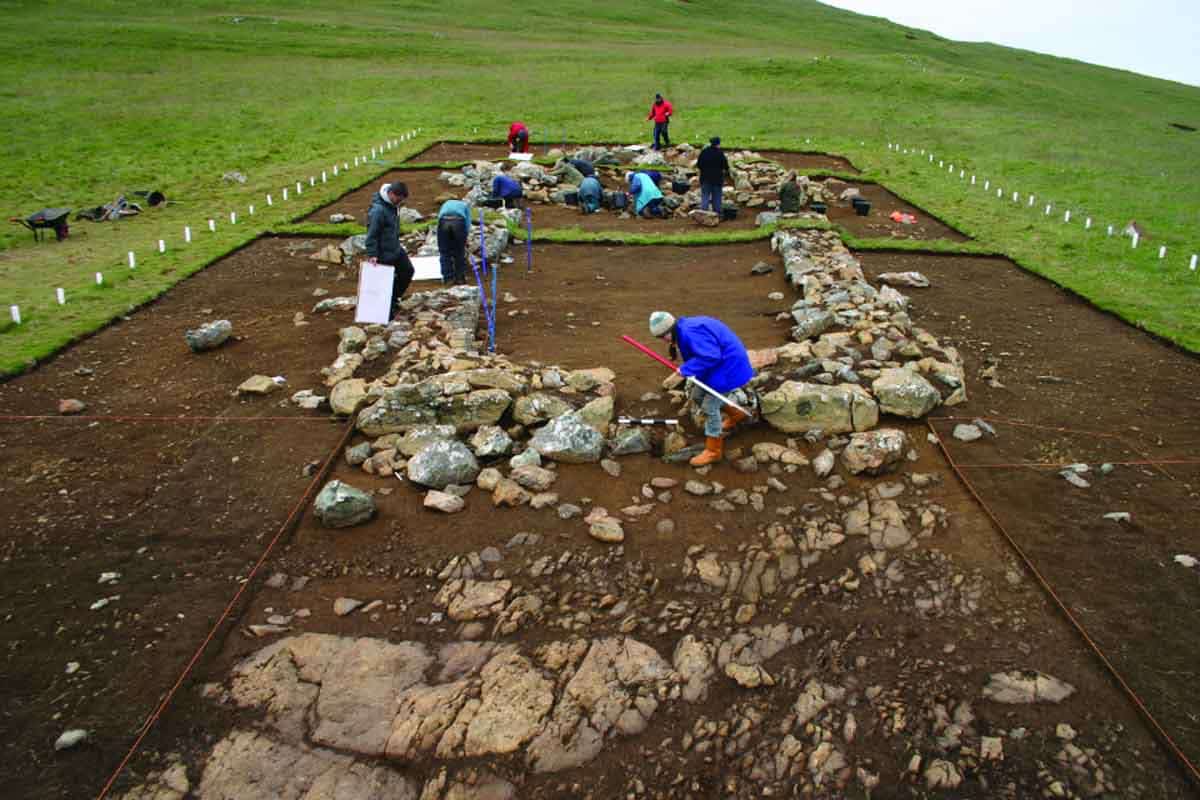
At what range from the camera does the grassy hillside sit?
57.0ft

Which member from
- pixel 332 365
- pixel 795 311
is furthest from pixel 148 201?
pixel 795 311

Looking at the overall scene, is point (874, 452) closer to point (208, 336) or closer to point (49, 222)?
point (208, 336)

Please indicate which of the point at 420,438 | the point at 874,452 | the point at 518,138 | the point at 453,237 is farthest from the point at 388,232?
the point at 518,138

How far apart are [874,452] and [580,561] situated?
347 centimetres

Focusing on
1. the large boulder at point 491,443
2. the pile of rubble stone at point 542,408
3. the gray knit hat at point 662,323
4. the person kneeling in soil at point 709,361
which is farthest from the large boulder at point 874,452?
the large boulder at point 491,443

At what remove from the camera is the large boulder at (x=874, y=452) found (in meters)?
8.12

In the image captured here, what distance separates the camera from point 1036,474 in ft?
27.3

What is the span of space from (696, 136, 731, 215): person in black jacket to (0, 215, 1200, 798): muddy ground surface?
901cm

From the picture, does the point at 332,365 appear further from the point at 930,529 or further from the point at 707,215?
the point at 707,215

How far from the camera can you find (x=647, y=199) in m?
20.4

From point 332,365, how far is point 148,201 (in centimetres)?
1575

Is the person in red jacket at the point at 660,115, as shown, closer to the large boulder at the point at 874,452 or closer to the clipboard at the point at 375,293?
the clipboard at the point at 375,293

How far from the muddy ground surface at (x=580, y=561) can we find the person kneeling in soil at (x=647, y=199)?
979cm

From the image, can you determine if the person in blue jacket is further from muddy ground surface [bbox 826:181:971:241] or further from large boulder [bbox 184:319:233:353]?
large boulder [bbox 184:319:233:353]
